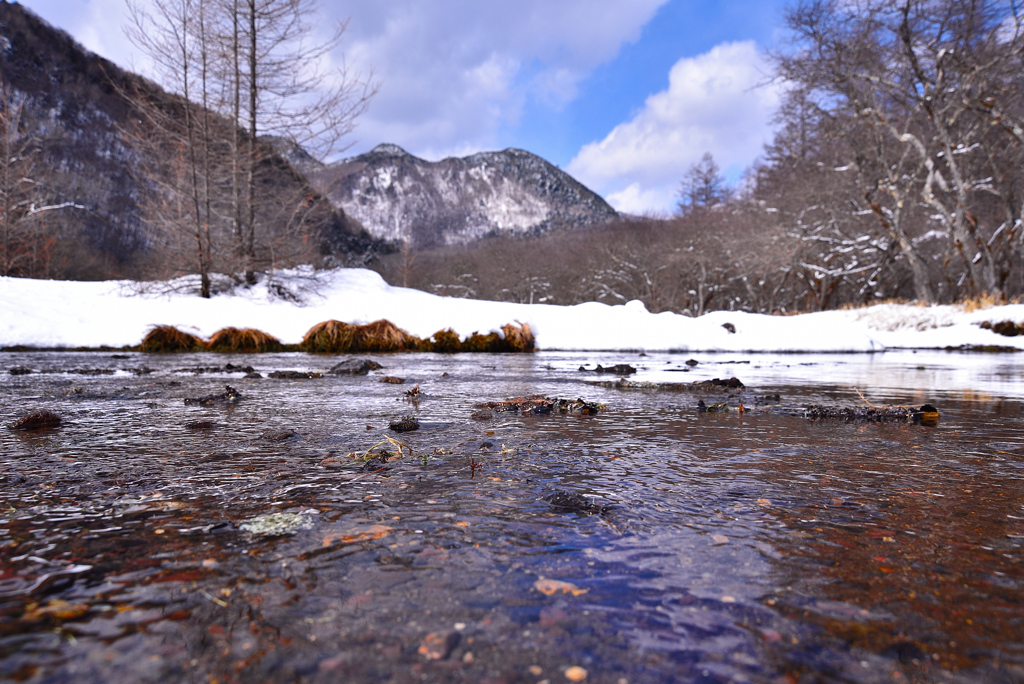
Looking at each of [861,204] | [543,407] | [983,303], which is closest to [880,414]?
[543,407]

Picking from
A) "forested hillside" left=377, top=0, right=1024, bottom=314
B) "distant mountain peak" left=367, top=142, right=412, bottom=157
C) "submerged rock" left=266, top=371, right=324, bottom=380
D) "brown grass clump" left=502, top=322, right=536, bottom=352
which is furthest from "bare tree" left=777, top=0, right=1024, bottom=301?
"distant mountain peak" left=367, top=142, right=412, bottom=157

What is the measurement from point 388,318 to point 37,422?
826 centimetres

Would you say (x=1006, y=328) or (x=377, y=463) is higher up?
(x=1006, y=328)

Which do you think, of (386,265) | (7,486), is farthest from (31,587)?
(386,265)

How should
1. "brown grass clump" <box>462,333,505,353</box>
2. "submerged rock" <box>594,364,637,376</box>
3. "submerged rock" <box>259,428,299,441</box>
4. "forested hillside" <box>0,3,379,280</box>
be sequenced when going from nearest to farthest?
"submerged rock" <box>259,428,299,441</box> → "submerged rock" <box>594,364,637,376</box> → "brown grass clump" <box>462,333,505,353</box> → "forested hillside" <box>0,3,379,280</box>

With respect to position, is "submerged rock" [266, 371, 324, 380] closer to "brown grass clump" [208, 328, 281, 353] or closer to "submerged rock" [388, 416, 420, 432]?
"submerged rock" [388, 416, 420, 432]

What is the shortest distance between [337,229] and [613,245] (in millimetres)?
42450

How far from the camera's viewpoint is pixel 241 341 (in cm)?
1002

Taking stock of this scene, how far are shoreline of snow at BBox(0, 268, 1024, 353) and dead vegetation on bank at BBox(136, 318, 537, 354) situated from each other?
0.16 m

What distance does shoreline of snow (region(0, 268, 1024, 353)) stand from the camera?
9.33 metres

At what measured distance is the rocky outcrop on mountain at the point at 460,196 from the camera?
119 meters

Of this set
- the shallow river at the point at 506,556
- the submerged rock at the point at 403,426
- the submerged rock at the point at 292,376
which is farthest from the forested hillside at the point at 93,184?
the shallow river at the point at 506,556

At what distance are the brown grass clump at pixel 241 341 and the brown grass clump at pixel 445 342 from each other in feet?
10.3

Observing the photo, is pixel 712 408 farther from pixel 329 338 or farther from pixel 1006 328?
pixel 1006 328
